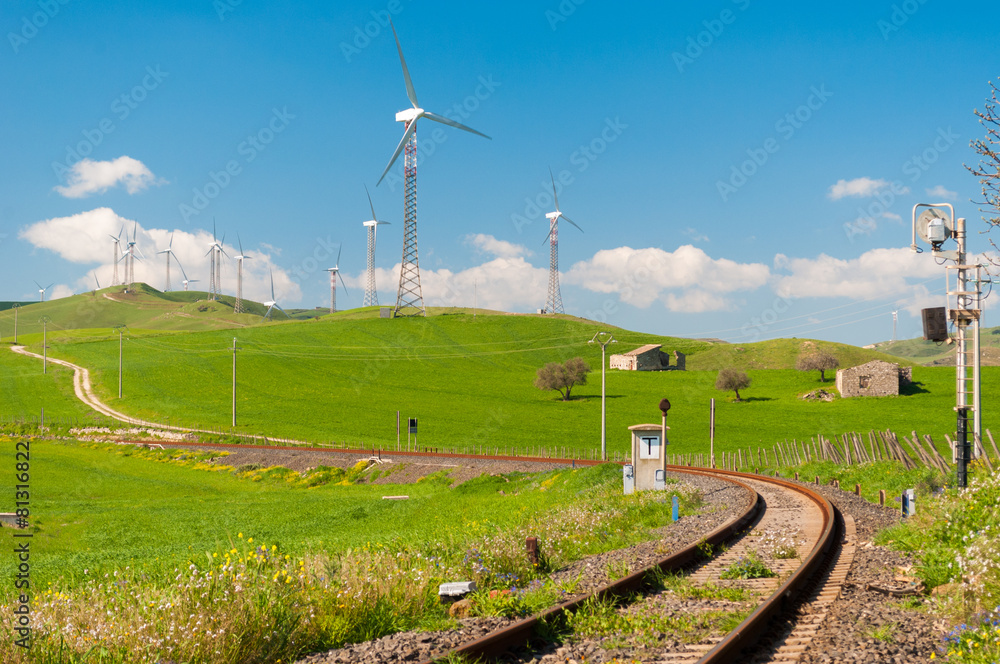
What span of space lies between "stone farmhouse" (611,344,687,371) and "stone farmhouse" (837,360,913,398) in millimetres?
37054

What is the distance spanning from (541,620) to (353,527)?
22157 mm

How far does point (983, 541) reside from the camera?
882 centimetres

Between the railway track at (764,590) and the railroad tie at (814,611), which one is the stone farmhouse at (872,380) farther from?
the railroad tie at (814,611)

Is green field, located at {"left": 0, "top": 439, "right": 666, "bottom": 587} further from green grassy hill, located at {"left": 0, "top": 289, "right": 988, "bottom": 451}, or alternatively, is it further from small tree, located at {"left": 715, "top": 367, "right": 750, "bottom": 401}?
small tree, located at {"left": 715, "top": 367, "right": 750, "bottom": 401}

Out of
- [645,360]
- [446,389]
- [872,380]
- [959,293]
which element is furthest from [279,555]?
[645,360]

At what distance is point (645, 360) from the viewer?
128 m

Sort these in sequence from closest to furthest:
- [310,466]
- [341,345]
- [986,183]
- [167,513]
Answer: [986,183]
[167,513]
[310,466]
[341,345]

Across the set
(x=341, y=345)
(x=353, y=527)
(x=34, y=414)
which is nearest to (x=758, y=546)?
(x=353, y=527)

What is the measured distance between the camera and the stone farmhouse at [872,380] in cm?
9544

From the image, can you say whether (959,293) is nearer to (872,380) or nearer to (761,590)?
(761,590)

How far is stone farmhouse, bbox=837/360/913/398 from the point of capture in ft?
313

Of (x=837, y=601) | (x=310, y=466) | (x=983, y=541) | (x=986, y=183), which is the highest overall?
(x=986, y=183)

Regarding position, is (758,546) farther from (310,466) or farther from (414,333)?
(414,333)

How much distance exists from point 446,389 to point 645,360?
1543 inches
